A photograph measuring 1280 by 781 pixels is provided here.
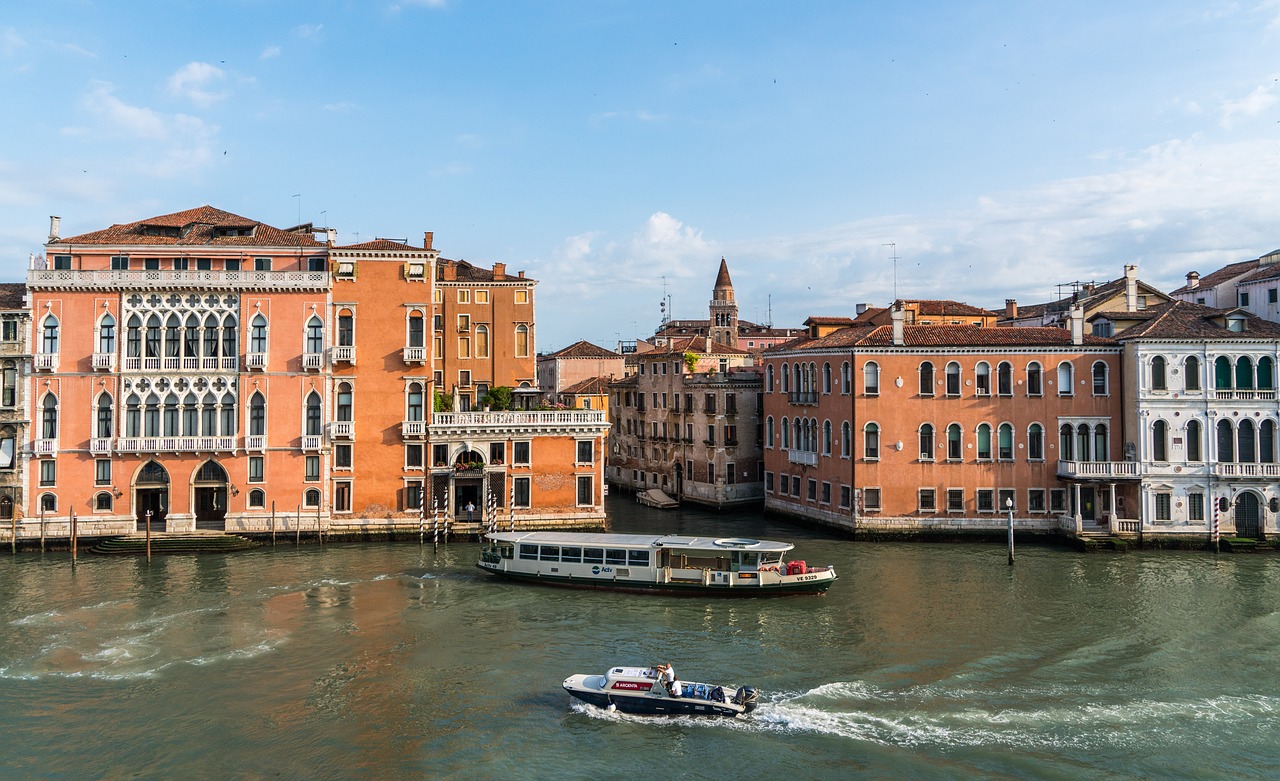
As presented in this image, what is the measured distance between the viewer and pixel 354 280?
38469 mm

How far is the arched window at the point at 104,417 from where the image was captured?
37094 mm

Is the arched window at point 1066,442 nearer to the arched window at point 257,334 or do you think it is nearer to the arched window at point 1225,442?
the arched window at point 1225,442

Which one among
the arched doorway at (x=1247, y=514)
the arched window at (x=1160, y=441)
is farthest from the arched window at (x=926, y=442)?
the arched doorway at (x=1247, y=514)

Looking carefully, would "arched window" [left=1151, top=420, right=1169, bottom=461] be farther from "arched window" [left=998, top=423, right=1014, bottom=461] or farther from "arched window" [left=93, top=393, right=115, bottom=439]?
"arched window" [left=93, top=393, right=115, bottom=439]

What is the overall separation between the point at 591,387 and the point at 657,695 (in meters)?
44.2

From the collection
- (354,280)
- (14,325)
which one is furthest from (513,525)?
(14,325)

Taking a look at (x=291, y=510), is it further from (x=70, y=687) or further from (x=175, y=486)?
(x=70, y=687)

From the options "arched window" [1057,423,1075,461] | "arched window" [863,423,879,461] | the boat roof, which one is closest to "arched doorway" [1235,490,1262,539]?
"arched window" [1057,423,1075,461]

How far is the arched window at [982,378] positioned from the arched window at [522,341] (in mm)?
23366

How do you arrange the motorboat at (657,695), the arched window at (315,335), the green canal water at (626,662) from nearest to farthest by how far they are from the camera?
the green canal water at (626,662), the motorboat at (657,695), the arched window at (315,335)

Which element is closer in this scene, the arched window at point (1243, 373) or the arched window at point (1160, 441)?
the arched window at point (1243, 373)

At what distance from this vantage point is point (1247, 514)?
36000mm

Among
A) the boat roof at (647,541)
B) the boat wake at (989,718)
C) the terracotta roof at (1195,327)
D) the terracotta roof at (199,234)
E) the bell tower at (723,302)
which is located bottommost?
the boat wake at (989,718)

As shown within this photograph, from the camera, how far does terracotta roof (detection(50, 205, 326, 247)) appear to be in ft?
124
